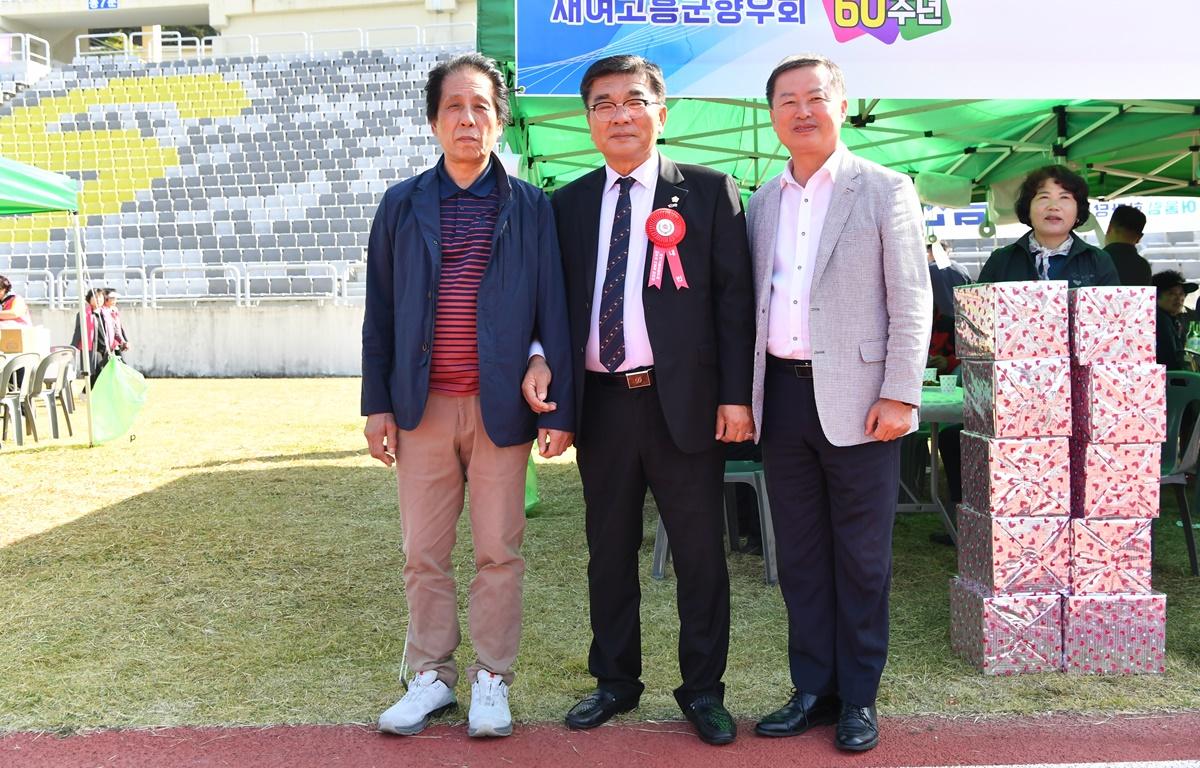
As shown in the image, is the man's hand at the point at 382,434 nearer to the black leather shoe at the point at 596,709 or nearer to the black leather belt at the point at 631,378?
the black leather belt at the point at 631,378

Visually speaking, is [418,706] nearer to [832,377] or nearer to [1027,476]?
[832,377]

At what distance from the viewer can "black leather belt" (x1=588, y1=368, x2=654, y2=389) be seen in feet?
9.68

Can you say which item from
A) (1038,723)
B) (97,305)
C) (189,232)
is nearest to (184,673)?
(1038,723)

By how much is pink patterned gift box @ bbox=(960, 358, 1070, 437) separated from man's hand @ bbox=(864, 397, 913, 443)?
0.72 meters

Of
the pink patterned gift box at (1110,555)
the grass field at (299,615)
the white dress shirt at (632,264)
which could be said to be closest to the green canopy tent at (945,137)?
the white dress shirt at (632,264)

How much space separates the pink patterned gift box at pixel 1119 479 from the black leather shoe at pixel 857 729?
1.13 m

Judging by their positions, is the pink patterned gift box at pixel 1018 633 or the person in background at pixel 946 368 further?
the person in background at pixel 946 368

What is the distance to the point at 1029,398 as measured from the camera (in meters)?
3.45

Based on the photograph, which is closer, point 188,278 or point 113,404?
point 113,404

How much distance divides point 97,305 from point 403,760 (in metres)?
11.6

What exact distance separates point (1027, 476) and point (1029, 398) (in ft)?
0.87

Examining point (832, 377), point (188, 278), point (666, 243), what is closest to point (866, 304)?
point (832, 377)

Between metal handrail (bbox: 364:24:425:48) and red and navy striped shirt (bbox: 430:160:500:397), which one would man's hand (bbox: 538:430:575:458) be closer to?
red and navy striped shirt (bbox: 430:160:500:397)

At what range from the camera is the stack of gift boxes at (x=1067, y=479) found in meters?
3.45
